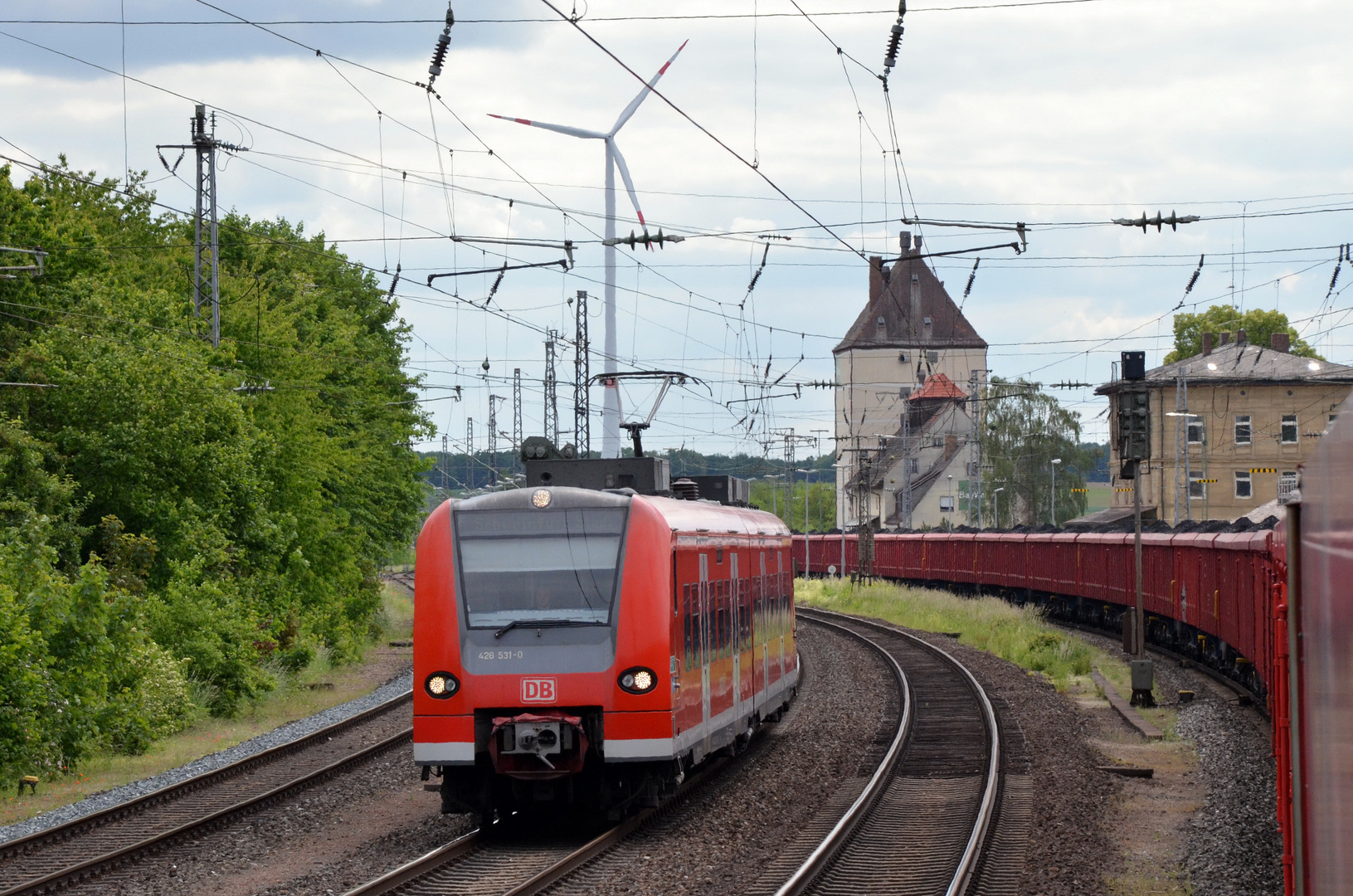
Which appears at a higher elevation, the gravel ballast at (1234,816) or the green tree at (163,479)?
the green tree at (163,479)

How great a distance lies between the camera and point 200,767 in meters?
17.0

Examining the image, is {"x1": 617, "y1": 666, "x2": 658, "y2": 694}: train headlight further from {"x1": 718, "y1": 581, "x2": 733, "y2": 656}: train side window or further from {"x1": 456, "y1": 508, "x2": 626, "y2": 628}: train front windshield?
{"x1": 718, "y1": 581, "x2": 733, "y2": 656}: train side window

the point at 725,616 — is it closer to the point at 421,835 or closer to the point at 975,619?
the point at 421,835

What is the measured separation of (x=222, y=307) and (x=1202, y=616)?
2085 cm

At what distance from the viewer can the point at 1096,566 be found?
1517 inches

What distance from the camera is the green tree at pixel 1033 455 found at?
8769cm

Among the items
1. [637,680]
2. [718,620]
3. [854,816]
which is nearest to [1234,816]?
[854,816]

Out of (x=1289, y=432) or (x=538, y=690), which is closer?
(x=538, y=690)

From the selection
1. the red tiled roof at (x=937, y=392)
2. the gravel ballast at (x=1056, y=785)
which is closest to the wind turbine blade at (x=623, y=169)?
the gravel ballast at (x=1056, y=785)

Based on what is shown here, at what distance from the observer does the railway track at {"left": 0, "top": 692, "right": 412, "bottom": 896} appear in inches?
440

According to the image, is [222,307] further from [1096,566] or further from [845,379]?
[845,379]

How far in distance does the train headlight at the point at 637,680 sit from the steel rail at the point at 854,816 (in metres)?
1.78

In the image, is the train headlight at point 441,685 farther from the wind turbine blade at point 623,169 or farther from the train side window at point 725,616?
the wind turbine blade at point 623,169

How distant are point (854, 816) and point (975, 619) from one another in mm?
28775
